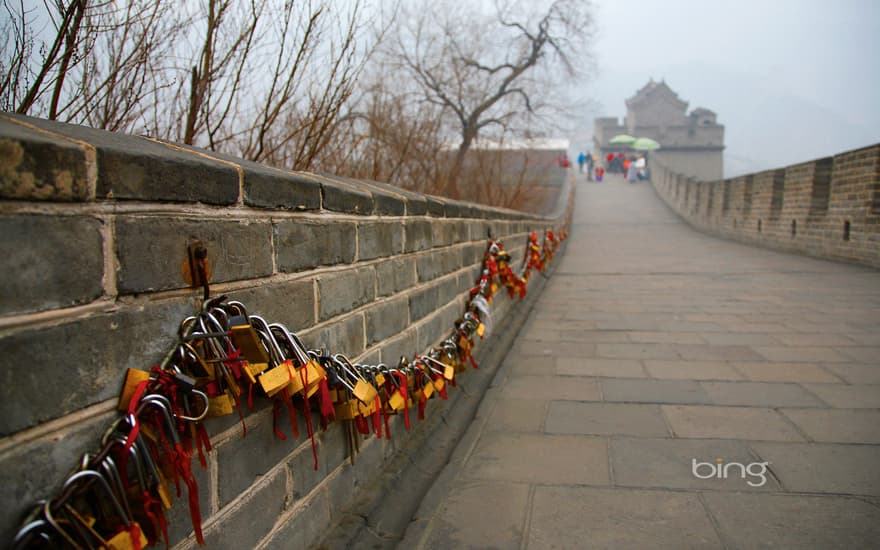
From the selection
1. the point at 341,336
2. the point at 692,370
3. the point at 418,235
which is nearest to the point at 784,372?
→ the point at 692,370

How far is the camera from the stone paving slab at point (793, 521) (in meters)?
2.09

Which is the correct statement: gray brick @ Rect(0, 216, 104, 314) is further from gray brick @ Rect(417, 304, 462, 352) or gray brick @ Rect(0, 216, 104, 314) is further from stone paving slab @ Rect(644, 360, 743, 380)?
stone paving slab @ Rect(644, 360, 743, 380)

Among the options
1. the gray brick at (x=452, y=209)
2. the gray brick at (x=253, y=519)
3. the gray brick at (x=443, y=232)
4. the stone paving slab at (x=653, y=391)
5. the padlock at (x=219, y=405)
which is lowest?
the stone paving slab at (x=653, y=391)

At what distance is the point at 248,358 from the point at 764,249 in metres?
15.6

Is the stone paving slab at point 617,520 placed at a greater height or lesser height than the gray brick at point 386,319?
lesser

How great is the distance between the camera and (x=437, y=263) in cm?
362

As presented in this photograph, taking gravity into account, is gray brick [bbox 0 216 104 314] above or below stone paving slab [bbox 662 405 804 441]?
above

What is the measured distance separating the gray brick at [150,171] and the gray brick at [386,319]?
1.10m

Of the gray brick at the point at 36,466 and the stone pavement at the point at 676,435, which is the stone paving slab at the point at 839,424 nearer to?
the stone pavement at the point at 676,435

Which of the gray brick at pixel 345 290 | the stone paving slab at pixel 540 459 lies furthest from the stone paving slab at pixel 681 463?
the gray brick at pixel 345 290

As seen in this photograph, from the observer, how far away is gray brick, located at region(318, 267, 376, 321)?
2.11 metres

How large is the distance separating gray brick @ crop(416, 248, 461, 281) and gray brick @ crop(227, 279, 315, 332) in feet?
4.22

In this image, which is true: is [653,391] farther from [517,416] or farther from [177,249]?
[177,249]
